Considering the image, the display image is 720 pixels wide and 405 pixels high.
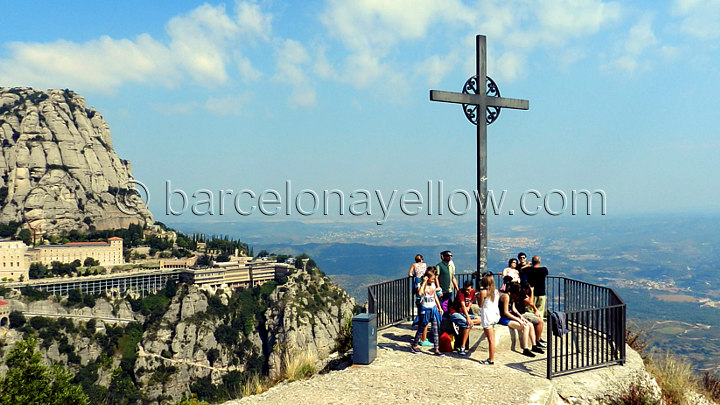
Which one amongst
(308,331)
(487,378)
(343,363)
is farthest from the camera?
(308,331)

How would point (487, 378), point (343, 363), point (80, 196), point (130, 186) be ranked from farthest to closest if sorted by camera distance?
1. point (130, 186)
2. point (80, 196)
3. point (343, 363)
4. point (487, 378)

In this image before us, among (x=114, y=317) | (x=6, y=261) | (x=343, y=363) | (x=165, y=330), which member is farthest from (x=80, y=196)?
(x=343, y=363)

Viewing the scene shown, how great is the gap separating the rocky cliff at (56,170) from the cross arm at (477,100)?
6457 inches

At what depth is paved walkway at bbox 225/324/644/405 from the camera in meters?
8.01

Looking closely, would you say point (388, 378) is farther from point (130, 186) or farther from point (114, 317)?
point (130, 186)

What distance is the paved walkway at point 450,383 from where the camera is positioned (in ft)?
26.3

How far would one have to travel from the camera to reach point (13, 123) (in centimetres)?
16738

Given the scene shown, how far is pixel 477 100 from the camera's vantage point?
39.2ft

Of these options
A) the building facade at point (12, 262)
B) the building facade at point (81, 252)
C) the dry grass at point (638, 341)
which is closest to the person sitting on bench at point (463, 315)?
the dry grass at point (638, 341)

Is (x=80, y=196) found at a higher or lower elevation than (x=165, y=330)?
higher

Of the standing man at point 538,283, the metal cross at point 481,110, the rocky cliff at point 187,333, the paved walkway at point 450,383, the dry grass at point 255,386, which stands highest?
the metal cross at point 481,110

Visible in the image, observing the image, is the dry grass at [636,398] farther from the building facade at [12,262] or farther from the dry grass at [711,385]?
the building facade at [12,262]

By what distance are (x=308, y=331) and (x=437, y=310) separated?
328 feet

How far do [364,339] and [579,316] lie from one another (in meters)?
4.56
